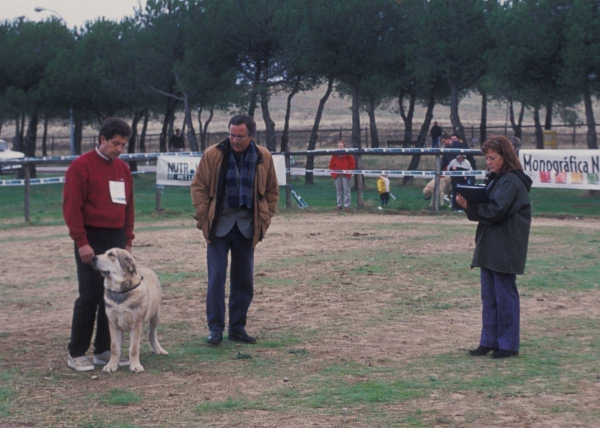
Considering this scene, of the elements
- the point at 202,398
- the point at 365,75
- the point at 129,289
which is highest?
the point at 365,75

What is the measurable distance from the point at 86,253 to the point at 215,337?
5.01ft

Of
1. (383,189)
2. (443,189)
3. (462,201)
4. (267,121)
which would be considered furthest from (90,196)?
(267,121)

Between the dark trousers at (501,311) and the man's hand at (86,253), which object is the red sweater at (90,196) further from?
the dark trousers at (501,311)

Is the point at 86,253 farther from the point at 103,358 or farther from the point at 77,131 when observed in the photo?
the point at 77,131

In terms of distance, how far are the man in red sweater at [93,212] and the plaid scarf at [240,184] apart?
0.87 meters

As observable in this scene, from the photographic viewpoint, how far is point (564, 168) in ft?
61.8

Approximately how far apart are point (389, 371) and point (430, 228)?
1054 cm

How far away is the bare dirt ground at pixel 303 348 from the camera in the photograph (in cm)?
559

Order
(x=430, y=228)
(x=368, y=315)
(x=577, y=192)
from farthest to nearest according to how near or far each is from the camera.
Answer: (x=577, y=192)
(x=430, y=228)
(x=368, y=315)

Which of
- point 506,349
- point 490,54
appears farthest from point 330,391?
point 490,54

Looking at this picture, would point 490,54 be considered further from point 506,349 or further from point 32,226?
point 506,349

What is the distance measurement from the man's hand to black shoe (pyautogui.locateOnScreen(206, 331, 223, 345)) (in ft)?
4.79

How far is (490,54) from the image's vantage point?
93.0 feet

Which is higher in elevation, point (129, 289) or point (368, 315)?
point (129, 289)
